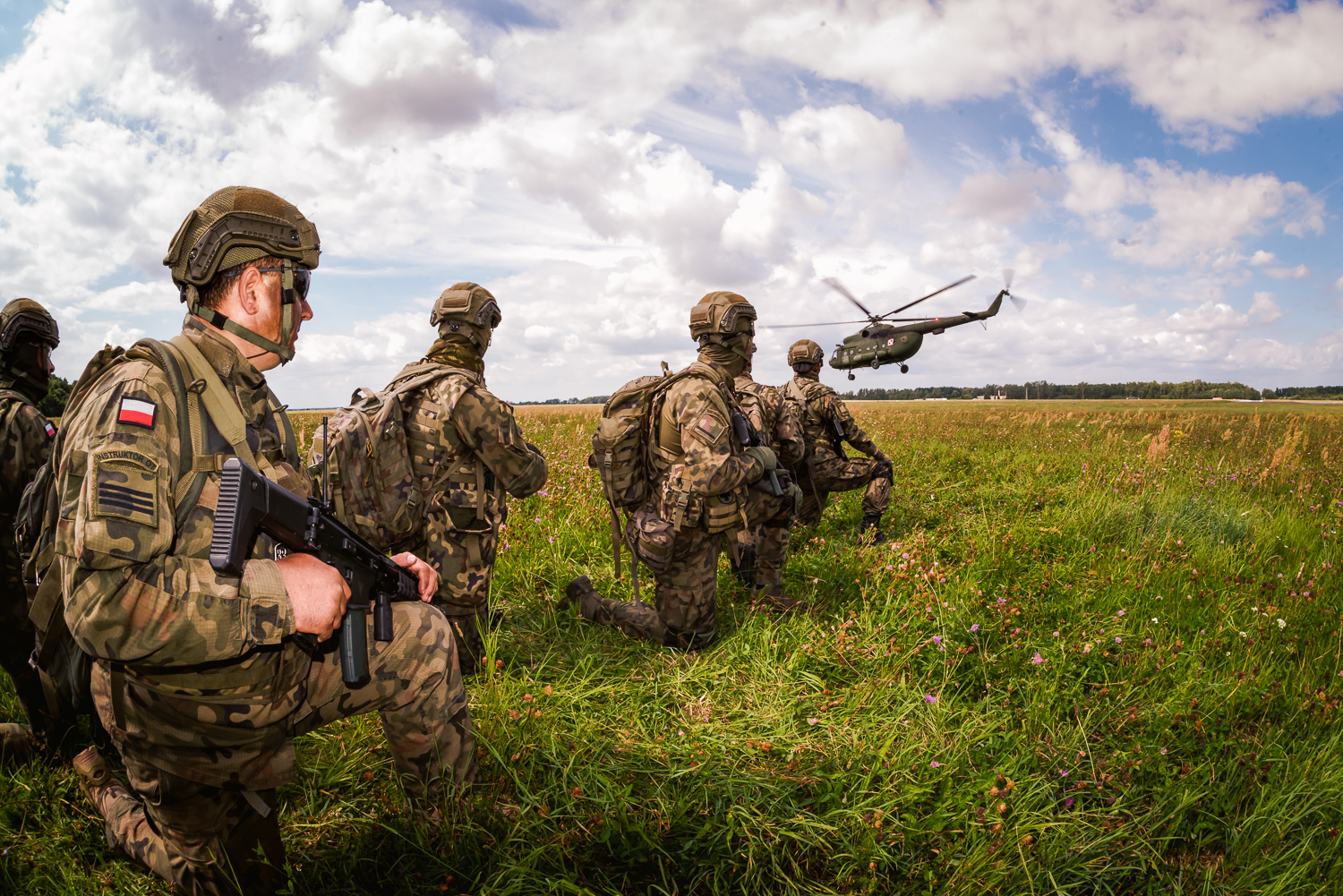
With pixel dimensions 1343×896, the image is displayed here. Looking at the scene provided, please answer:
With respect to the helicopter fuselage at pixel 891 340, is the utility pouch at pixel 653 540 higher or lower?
lower

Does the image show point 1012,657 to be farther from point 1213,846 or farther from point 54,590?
point 54,590

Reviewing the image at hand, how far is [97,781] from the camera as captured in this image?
2.85m

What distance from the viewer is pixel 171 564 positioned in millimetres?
1810

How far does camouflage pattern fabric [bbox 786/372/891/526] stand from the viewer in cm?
771

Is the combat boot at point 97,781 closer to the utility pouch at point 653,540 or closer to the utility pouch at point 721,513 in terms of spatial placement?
the utility pouch at point 653,540

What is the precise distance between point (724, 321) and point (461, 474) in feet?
7.64

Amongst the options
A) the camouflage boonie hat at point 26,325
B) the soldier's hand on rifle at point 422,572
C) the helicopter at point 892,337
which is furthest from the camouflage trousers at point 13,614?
the helicopter at point 892,337

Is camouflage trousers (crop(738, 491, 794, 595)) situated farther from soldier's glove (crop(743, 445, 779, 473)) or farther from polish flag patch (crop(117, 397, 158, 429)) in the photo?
polish flag patch (crop(117, 397, 158, 429))

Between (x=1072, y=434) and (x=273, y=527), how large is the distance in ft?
56.6

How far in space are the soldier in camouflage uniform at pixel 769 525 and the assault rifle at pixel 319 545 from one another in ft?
10.2

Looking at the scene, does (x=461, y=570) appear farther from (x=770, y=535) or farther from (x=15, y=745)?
(x=770, y=535)

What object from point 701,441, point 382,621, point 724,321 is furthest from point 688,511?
point 382,621

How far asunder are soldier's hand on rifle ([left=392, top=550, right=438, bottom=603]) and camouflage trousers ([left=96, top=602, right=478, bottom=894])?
0.05 metres

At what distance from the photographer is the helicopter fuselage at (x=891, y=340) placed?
22750 mm
